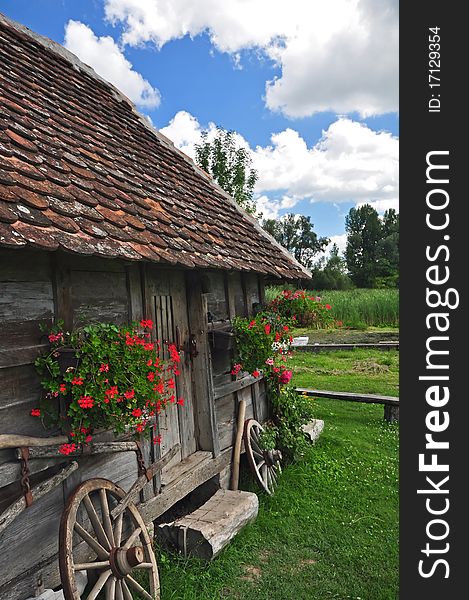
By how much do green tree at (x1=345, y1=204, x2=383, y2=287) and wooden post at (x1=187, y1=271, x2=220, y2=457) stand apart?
4064 cm

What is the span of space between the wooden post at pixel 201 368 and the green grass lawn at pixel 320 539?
0.94 metres

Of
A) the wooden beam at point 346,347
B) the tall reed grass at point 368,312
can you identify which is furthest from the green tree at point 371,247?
the wooden beam at point 346,347

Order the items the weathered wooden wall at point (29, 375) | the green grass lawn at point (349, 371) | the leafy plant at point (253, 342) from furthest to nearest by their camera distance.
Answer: the green grass lawn at point (349, 371) < the leafy plant at point (253, 342) < the weathered wooden wall at point (29, 375)

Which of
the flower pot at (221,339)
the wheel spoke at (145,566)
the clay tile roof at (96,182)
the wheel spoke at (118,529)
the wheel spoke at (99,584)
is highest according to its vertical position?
the clay tile roof at (96,182)

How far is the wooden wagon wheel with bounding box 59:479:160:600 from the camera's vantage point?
2848 mm

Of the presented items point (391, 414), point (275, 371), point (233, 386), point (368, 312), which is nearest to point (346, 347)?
point (368, 312)

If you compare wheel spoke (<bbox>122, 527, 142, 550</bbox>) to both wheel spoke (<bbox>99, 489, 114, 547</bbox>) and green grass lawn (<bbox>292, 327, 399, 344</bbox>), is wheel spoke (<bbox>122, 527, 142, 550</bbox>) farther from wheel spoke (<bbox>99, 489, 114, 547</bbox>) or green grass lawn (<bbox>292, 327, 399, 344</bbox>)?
green grass lawn (<bbox>292, 327, 399, 344</bbox>)

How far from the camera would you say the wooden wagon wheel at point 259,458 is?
527cm

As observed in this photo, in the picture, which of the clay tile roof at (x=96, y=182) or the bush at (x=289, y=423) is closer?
the clay tile roof at (x=96, y=182)

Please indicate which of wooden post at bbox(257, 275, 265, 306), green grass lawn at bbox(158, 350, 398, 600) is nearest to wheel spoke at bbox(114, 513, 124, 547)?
green grass lawn at bbox(158, 350, 398, 600)

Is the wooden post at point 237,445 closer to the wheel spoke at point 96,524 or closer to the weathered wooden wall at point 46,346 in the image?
the weathered wooden wall at point 46,346

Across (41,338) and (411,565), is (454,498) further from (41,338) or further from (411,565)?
(41,338)

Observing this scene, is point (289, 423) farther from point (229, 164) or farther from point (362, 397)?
point (229, 164)

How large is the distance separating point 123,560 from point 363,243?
52.0m
